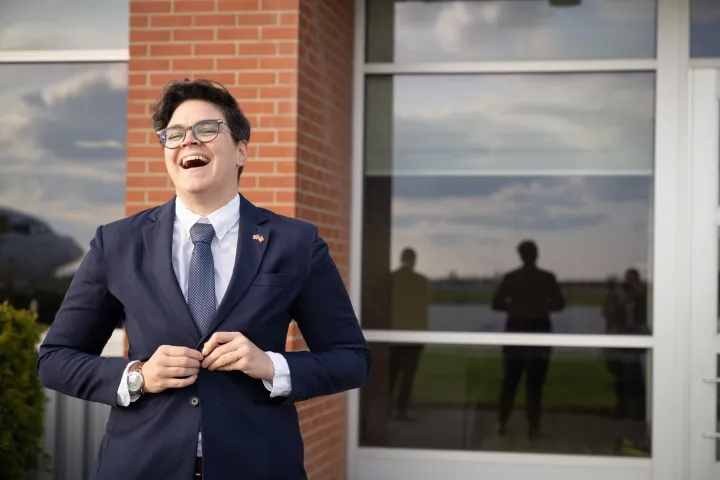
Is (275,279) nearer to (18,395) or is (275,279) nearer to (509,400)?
(18,395)

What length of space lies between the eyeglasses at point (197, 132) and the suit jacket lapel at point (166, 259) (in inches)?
7.9

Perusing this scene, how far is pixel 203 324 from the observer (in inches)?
103

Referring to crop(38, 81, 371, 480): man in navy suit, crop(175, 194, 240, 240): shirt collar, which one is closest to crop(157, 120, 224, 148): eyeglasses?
crop(38, 81, 371, 480): man in navy suit

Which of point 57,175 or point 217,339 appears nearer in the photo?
point 217,339

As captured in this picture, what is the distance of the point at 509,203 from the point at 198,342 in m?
4.08

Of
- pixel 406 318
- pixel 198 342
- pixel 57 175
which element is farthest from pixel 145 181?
pixel 198 342

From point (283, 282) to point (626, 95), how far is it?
4180mm

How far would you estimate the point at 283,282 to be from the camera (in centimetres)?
270

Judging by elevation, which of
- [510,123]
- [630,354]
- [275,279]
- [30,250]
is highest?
→ [510,123]

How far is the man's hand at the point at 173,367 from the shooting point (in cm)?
247

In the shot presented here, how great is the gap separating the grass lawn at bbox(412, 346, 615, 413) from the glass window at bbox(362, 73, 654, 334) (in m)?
0.17

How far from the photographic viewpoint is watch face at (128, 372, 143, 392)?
2568 mm

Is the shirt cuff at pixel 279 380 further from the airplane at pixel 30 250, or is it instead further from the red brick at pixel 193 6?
the airplane at pixel 30 250

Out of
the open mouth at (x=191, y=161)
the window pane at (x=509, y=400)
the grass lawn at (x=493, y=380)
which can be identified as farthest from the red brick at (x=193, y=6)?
the open mouth at (x=191, y=161)
